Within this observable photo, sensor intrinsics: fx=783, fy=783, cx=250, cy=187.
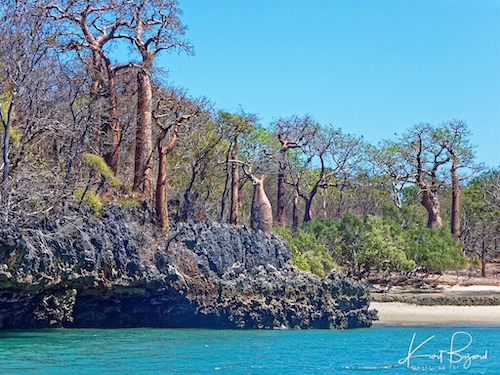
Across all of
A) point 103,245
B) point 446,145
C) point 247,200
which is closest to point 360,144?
point 446,145

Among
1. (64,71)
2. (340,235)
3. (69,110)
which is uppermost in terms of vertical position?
Result: (64,71)

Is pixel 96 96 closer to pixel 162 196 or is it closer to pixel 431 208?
pixel 162 196

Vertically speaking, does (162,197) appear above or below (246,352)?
above

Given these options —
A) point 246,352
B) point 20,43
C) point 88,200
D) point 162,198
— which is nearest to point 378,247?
point 162,198

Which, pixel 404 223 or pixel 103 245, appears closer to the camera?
pixel 103 245

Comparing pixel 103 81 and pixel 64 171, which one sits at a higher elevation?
pixel 103 81

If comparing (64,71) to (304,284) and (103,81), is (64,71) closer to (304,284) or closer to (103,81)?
(103,81)

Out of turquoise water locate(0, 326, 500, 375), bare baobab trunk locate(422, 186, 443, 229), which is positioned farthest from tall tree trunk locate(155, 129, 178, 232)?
bare baobab trunk locate(422, 186, 443, 229)

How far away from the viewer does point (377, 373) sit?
19.1 meters

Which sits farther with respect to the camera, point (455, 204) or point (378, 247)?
point (455, 204)

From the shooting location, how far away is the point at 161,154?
2773 centimetres

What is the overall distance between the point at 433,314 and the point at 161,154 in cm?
1348

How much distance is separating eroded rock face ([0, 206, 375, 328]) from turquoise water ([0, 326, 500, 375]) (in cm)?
80

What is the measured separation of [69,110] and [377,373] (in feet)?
49.4
